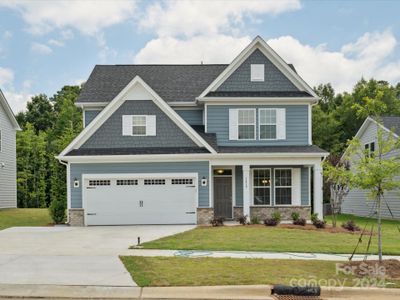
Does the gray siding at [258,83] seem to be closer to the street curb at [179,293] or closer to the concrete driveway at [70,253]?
the concrete driveway at [70,253]

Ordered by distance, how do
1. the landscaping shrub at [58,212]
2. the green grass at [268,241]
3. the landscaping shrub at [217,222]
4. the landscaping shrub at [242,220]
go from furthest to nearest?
the landscaping shrub at [58,212], the landscaping shrub at [242,220], the landscaping shrub at [217,222], the green grass at [268,241]

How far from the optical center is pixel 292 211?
72.3 ft

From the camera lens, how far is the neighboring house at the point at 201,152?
2058 cm

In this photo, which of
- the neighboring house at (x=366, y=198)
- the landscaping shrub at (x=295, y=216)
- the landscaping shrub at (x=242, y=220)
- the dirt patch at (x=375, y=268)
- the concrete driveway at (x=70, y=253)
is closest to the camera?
the concrete driveway at (x=70, y=253)

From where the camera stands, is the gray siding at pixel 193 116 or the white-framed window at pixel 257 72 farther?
the gray siding at pixel 193 116

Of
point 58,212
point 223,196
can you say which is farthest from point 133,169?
point 223,196

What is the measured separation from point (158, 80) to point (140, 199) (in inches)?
287

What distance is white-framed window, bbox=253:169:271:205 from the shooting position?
73.7 feet

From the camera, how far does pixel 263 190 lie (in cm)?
2252

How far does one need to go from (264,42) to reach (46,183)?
23.2 metres

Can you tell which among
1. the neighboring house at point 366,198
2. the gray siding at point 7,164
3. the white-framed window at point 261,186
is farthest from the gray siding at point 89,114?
the neighboring house at point 366,198

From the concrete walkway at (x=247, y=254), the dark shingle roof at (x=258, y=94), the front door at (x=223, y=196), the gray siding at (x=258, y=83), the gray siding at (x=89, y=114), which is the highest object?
the gray siding at (x=258, y=83)

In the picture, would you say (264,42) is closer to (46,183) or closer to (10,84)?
(46,183)

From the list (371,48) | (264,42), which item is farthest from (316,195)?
(371,48)
